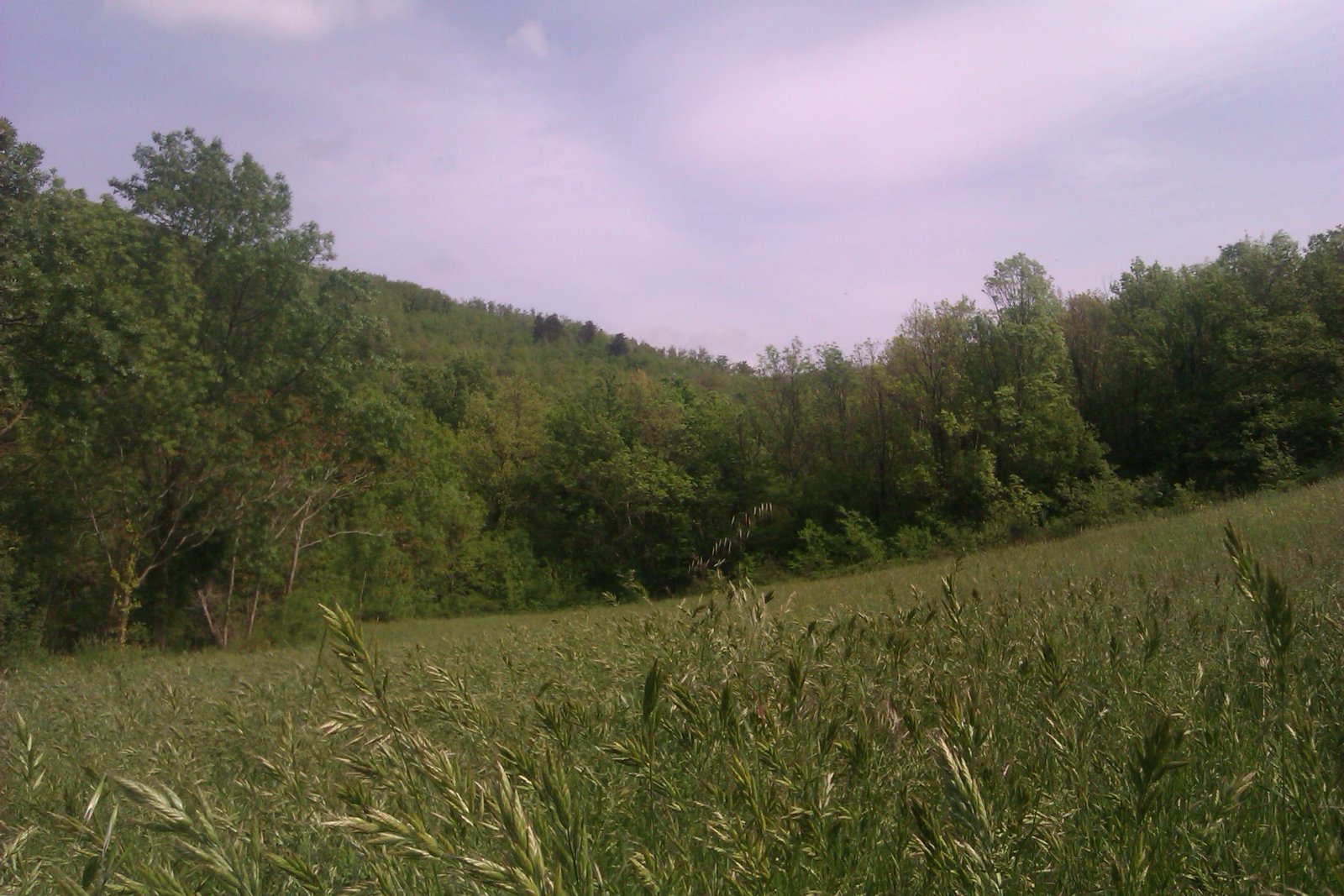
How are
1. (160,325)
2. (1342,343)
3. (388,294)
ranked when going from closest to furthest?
(160,325) → (1342,343) → (388,294)

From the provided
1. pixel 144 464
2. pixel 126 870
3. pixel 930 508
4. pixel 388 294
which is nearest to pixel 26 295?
pixel 144 464

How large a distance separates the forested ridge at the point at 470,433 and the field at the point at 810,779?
1551 millimetres

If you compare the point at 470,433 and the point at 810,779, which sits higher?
the point at 470,433

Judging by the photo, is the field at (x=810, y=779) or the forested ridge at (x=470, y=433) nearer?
the field at (x=810, y=779)

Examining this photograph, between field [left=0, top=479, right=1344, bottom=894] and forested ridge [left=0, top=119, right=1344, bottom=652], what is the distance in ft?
5.09

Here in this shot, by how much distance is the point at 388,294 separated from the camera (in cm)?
10456

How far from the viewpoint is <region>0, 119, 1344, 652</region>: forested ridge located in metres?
19.1

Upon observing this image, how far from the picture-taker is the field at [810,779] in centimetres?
115

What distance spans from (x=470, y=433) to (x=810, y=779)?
51.7m

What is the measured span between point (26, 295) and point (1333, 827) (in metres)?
20.9

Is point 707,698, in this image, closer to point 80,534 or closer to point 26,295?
point 26,295

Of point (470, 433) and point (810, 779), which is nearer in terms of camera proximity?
point (810, 779)

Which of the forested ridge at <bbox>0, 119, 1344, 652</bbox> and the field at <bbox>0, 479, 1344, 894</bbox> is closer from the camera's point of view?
the field at <bbox>0, 479, 1344, 894</bbox>

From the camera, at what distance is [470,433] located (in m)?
51.4
